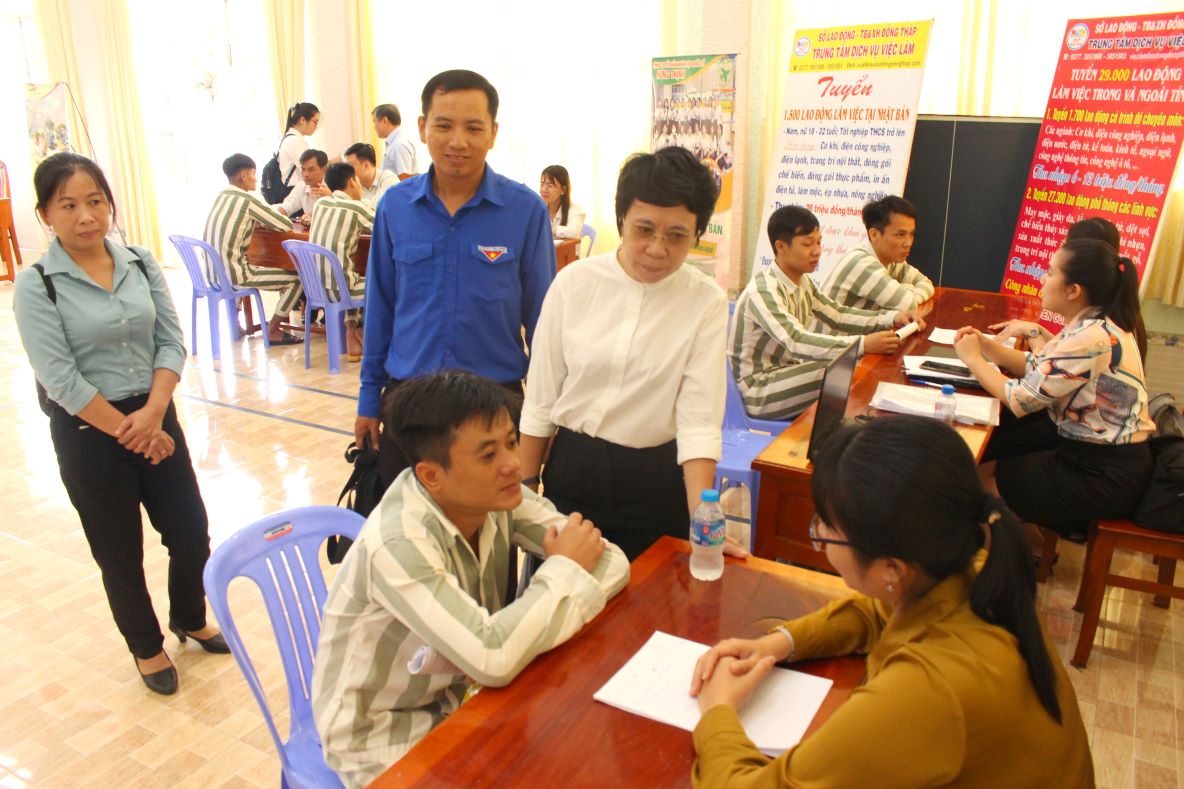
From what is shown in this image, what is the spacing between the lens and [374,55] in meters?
8.50

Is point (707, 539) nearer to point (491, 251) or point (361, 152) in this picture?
point (491, 251)

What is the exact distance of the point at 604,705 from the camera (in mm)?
1216

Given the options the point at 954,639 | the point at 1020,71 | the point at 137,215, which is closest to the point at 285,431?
the point at 954,639

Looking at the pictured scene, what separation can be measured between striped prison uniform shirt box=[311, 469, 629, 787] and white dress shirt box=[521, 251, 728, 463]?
1.41 feet

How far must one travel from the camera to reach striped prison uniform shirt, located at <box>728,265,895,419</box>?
10.6ft

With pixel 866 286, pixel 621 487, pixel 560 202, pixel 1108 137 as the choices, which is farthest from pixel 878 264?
pixel 560 202

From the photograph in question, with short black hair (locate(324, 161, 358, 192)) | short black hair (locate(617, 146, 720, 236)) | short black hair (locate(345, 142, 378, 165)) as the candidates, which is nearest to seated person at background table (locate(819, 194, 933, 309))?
short black hair (locate(617, 146, 720, 236))

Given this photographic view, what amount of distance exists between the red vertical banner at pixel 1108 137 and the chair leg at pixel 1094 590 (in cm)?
246

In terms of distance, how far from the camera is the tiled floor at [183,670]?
224 centimetres

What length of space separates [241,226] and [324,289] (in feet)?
2.93

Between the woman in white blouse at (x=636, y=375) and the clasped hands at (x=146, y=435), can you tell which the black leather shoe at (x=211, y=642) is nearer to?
the clasped hands at (x=146, y=435)

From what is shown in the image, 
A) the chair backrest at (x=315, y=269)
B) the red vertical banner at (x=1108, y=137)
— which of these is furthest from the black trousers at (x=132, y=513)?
the red vertical banner at (x=1108, y=137)

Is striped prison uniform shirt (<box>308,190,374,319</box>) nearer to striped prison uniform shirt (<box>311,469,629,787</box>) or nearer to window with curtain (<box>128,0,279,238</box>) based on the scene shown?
window with curtain (<box>128,0,279,238</box>)

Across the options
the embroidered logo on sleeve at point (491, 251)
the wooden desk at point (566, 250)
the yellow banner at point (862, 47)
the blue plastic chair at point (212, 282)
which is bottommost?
the blue plastic chair at point (212, 282)
